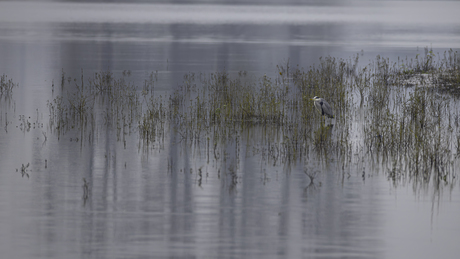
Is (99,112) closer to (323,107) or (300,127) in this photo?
(300,127)

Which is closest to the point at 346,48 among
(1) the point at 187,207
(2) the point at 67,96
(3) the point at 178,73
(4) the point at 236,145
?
(3) the point at 178,73

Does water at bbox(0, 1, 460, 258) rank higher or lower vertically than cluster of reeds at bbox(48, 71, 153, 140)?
lower

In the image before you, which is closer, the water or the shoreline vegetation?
the water

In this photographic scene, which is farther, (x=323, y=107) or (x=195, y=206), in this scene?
(x=323, y=107)

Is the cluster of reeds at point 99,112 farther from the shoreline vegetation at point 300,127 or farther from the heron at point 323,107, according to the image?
the heron at point 323,107

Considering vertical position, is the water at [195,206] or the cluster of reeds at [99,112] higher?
the cluster of reeds at [99,112]

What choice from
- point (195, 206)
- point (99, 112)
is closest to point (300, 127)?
point (99, 112)

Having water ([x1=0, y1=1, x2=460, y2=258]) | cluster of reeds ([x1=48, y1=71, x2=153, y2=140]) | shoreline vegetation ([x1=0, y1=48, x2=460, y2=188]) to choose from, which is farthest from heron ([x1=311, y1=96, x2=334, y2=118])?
cluster of reeds ([x1=48, y1=71, x2=153, y2=140])

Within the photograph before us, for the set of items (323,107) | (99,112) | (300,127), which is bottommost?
(300,127)

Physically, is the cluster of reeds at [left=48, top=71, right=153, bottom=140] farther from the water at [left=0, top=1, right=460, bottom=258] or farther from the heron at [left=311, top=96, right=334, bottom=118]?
the heron at [left=311, top=96, right=334, bottom=118]

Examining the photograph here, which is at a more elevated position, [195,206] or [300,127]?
[300,127]

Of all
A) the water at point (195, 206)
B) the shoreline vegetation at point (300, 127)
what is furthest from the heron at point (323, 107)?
the water at point (195, 206)

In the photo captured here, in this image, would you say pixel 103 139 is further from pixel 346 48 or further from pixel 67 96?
pixel 346 48

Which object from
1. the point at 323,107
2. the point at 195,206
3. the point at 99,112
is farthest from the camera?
the point at 99,112
